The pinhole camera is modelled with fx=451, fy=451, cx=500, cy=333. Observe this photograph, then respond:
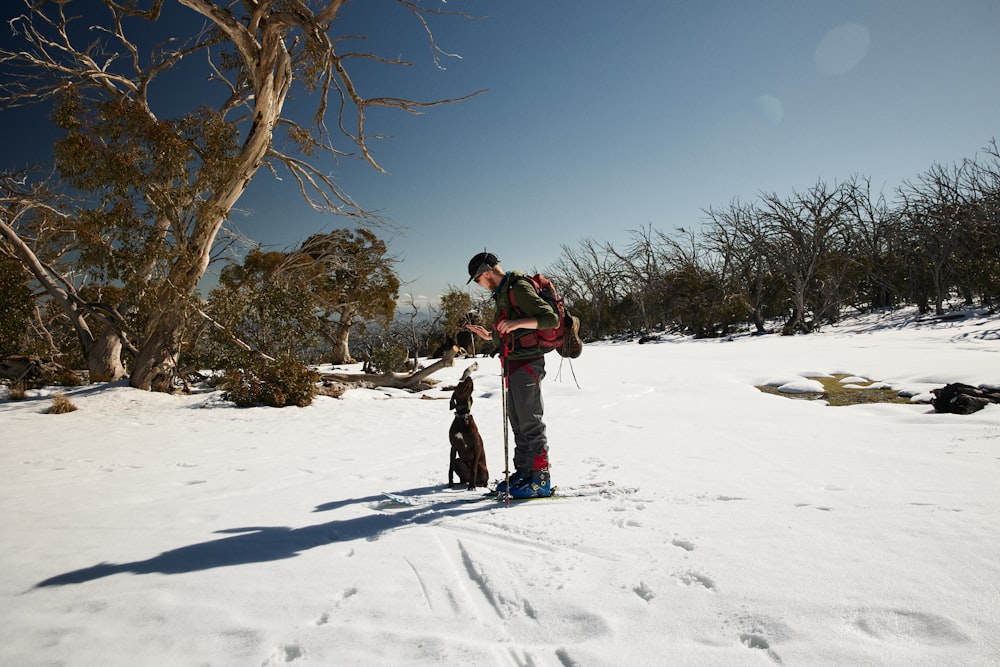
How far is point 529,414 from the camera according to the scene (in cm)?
306

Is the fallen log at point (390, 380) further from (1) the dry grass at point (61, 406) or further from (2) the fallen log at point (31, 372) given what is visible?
(2) the fallen log at point (31, 372)

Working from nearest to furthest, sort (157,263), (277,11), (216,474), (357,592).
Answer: (357,592), (216,474), (277,11), (157,263)

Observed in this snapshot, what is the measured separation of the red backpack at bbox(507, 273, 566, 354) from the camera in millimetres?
3025

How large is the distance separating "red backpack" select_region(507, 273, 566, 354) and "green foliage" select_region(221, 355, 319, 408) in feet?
21.8

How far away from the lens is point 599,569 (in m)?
1.92

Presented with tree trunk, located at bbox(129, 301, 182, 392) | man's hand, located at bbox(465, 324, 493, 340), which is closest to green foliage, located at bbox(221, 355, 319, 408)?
tree trunk, located at bbox(129, 301, 182, 392)

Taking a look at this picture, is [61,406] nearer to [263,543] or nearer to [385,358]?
[263,543]

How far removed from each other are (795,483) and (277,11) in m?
10.4

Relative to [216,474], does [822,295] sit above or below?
above

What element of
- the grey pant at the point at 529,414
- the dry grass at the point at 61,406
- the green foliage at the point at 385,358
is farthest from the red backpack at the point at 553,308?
the green foliage at the point at 385,358

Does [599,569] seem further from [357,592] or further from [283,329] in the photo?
[283,329]

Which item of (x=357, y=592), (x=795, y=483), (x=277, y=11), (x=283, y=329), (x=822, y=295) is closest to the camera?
(x=357, y=592)

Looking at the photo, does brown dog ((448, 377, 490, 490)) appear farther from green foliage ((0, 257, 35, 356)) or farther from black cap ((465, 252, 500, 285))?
green foliage ((0, 257, 35, 356))

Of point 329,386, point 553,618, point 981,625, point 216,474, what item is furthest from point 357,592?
point 329,386
